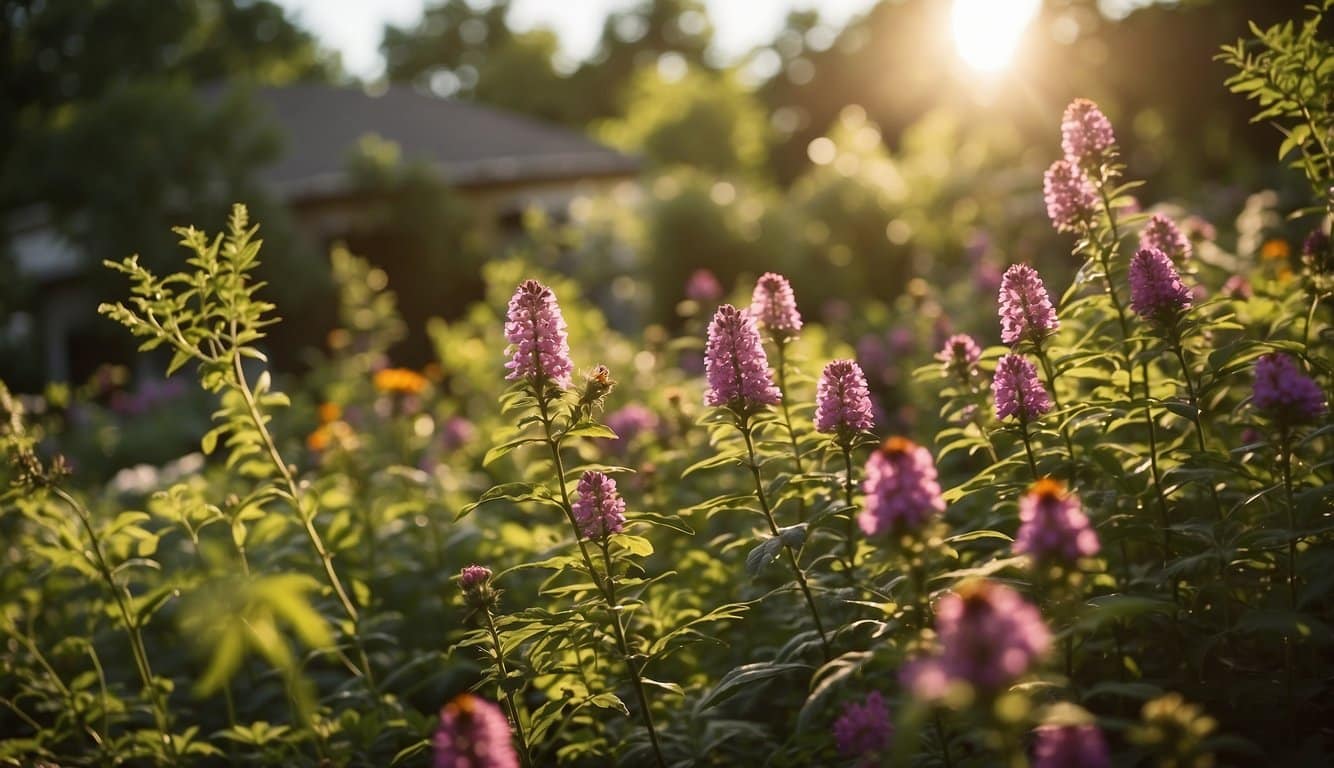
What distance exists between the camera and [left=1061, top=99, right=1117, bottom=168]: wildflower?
2.97m

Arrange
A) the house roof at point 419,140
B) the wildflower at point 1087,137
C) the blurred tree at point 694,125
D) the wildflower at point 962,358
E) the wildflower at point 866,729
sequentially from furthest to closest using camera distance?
the blurred tree at point 694,125
the house roof at point 419,140
the wildflower at point 962,358
the wildflower at point 1087,137
the wildflower at point 866,729

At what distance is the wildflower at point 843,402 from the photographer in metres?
2.58

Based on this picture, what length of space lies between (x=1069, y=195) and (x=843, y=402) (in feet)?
3.25

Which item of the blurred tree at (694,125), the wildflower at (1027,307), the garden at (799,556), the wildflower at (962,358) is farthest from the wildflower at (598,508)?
the blurred tree at (694,125)

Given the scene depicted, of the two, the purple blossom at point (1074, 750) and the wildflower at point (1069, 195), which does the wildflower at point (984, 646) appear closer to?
the purple blossom at point (1074, 750)

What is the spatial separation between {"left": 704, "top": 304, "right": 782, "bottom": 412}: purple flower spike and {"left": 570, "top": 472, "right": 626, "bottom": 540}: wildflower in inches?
13.8

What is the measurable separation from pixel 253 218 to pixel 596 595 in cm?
1712

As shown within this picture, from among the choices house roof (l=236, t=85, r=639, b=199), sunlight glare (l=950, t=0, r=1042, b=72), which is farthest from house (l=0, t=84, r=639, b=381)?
sunlight glare (l=950, t=0, r=1042, b=72)

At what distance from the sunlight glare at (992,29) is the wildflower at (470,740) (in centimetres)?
1780

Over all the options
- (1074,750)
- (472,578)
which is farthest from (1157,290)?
(472,578)

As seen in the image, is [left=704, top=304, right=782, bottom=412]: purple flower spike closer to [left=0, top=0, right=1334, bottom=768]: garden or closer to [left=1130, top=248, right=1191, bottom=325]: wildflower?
[left=0, top=0, right=1334, bottom=768]: garden

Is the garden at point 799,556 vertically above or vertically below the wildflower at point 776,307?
below

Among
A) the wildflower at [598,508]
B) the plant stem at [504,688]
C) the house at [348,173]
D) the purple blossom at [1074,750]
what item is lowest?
the purple blossom at [1074,750]

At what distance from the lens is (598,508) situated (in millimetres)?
2672
